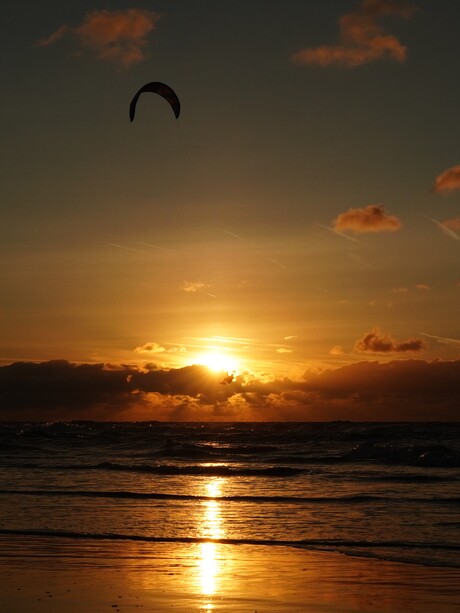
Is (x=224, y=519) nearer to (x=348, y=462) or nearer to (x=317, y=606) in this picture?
(x=317, y=606)

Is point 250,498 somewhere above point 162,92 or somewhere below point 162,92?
below

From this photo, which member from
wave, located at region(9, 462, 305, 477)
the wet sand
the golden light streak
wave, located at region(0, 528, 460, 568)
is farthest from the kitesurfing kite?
wave, located at region(9, 462, 305, 477)

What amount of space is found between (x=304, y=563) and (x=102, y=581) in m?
3.18

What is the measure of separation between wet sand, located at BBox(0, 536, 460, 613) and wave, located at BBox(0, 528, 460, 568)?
43cm

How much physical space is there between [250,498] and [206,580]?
10585 mm

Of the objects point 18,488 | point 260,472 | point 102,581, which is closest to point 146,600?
point 102,581

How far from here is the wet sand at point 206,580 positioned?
29.2 feet

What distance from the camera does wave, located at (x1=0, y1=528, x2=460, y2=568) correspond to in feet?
42.5

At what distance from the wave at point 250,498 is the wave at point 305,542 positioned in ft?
19.1

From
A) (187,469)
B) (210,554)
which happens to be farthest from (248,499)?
(187,469)

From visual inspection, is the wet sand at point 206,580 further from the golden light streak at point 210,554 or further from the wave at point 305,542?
the wave at point 305,542

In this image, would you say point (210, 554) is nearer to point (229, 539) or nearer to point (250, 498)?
point (229, 539)

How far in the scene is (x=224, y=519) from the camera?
16375 mm

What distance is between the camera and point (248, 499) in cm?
2031
